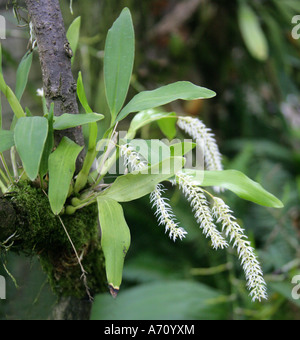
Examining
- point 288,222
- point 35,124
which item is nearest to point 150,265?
point 288,222

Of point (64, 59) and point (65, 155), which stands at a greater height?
point (64, 59)

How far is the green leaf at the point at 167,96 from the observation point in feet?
1.83

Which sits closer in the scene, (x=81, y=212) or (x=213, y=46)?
(x=81, y=212)

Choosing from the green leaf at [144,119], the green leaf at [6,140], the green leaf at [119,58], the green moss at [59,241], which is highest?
the green leaf at [119,58]

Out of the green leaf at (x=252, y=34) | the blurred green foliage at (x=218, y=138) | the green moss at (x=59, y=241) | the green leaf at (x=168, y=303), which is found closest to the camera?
the green moss at (x=59, y=241)

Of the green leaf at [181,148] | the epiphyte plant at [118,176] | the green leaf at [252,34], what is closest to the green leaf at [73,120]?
the epiphyte plant at [118,176]

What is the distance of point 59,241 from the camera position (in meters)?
0.59

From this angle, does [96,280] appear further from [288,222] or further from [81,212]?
[288,222]

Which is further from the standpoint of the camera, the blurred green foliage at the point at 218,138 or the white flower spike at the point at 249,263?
the blurred green foliage at the point at 218,138

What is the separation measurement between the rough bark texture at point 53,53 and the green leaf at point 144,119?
14cm

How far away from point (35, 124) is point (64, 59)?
14cm

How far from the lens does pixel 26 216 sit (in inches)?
21.5

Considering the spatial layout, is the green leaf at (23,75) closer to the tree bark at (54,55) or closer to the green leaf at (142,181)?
the tree bark at (54,55)

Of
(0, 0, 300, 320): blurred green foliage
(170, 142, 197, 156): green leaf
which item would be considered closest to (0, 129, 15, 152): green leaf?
(170, 142, 197, 156): green leaf
